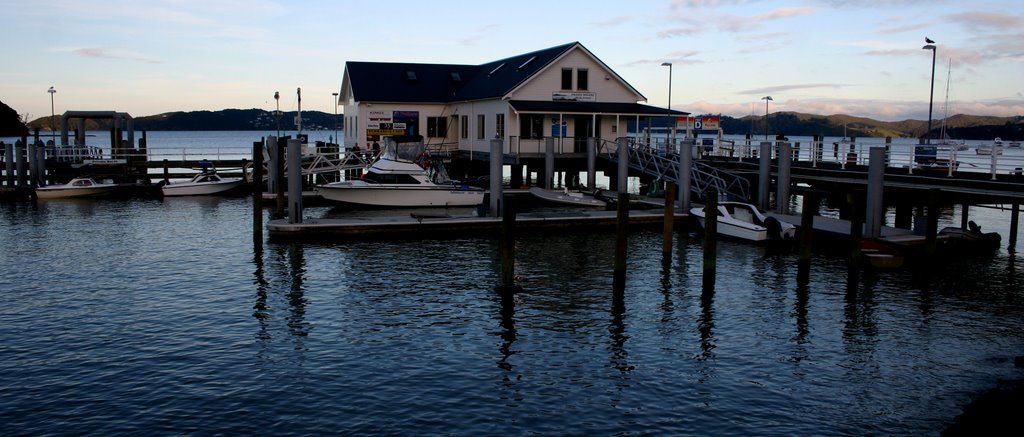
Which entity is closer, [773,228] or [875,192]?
[875,192]

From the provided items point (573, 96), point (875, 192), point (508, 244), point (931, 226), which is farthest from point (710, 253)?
point (573, 96)

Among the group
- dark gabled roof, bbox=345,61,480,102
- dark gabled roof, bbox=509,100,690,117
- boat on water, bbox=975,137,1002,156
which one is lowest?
boat on water, bbox=975,137,1002,156

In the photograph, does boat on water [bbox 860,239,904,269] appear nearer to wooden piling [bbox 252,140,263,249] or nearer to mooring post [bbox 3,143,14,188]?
wooden piling [bbox 252,140,263,249]

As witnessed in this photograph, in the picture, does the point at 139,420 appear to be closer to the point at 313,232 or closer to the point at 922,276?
the point at 313,232

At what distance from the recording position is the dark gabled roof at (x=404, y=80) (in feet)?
171

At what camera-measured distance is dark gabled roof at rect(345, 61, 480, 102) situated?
52.1 m

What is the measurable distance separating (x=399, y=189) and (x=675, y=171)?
13294mm

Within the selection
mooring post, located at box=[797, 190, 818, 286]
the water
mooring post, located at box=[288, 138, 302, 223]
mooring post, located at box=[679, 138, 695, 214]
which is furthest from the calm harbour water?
mooring post, located at box=[679, 138, 695, 214]

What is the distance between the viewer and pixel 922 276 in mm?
23734

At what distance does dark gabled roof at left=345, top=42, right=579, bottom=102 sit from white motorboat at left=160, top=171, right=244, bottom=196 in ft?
30.3

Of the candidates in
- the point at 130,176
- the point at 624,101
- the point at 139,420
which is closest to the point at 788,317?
the point at 139,420

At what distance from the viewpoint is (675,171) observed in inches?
1558

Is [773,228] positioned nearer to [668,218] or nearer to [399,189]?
[668,218]

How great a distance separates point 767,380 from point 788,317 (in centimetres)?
485
